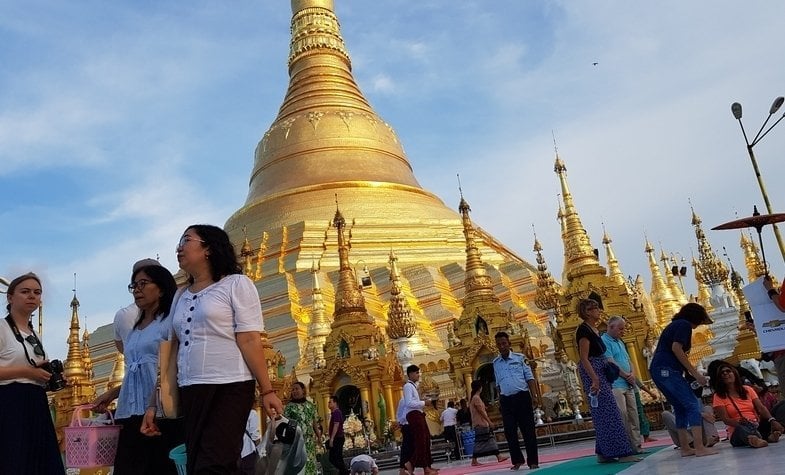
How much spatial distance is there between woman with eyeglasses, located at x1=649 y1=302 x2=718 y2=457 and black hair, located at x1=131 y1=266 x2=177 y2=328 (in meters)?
3.99

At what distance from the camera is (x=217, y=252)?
3.71 metres

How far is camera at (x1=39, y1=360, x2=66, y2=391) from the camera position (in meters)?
4.21

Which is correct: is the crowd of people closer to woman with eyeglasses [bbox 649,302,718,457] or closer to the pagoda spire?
woman with eyeglasses [bbox 649,302,718,457]

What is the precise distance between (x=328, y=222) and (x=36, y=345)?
26.5m

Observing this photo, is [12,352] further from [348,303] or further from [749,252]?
[749,252]

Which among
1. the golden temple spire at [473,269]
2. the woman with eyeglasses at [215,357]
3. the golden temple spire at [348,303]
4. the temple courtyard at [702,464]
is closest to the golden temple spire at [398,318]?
the golden temple spire at [348,303]

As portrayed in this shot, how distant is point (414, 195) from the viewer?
34.1m

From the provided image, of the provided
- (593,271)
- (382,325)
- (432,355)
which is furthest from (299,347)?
(593,271)

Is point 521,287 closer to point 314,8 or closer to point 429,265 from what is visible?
point 429,265

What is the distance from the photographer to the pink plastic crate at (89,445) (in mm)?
3689

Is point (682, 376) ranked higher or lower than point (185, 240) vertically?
lower

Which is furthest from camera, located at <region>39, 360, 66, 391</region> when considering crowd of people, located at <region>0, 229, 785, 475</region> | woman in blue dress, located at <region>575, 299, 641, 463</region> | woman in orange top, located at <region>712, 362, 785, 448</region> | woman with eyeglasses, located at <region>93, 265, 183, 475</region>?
woman in orange top, located at <region>712, 362, 785, 448</region>

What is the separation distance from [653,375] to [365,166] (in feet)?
92.8

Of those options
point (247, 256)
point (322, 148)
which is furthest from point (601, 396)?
point (322, 148)
